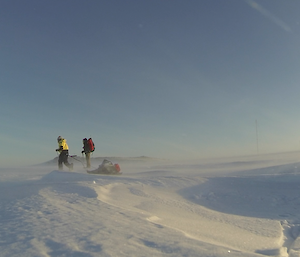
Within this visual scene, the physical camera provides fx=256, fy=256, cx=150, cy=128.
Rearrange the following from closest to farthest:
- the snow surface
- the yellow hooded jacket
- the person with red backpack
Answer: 1. the snow surface
2. the yellow hooded jacket
3. the person with red backpack

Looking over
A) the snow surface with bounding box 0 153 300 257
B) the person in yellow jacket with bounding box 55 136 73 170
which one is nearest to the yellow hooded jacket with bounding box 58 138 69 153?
the person in yellow jacket with bounding box 55 136 73 170

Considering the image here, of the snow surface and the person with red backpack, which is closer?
the snow surface

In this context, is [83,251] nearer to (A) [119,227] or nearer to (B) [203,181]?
(A) [119,227]

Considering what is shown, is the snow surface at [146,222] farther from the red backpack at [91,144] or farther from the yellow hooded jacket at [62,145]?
the red backpack at [91,144]

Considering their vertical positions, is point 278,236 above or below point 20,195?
below

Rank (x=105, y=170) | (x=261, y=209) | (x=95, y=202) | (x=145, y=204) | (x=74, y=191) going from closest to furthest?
(x=95, y=202)
(x=145, y=204)
(x=74, y=191)
(x=261, y=209)
(x=105, y=170)

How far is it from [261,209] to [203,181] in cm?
294

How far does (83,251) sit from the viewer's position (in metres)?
2.72

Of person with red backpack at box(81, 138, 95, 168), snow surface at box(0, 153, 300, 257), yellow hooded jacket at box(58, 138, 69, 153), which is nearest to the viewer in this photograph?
snow surface at box(0, 153, 300, 257)

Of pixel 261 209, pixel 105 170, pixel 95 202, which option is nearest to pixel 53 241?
pixel 95 202

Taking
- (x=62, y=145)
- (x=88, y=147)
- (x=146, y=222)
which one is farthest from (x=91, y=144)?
(x=146, y=222)

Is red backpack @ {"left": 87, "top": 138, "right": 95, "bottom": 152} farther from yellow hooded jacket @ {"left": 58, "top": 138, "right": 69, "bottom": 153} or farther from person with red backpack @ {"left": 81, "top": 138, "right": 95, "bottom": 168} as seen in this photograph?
yellow hooded jacket @ {"left": 58, "top": 138, "right": 69, "bottom": 153}

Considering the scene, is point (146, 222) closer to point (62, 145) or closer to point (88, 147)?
point (62, 145)

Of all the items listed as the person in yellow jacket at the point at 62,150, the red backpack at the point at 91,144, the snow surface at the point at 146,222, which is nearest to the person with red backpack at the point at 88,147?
the red backpack at the point at 91,144
